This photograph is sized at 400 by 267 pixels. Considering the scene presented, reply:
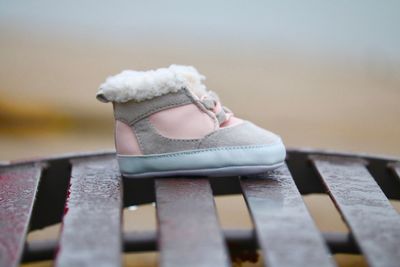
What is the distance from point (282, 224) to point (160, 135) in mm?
328

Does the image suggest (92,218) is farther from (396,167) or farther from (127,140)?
(396,167)

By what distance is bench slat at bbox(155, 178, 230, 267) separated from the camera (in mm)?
882

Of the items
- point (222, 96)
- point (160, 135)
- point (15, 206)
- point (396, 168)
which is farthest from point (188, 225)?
point (222, 96)

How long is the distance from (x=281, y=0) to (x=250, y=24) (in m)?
0.27

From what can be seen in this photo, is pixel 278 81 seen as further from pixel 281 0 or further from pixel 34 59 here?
pixel 34 59

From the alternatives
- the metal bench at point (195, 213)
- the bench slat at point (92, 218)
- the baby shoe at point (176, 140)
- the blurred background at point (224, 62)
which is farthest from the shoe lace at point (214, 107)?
the blurred background at point (224, 62)

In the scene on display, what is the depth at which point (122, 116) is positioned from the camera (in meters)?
1.21

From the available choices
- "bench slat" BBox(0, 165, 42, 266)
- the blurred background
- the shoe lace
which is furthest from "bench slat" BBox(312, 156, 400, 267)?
the blurred background

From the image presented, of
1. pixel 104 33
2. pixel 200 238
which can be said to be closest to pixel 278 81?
pixel 104 33

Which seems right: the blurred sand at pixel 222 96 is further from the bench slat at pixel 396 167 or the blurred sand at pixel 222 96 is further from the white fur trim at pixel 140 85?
the white fur trim at pixel 140 85

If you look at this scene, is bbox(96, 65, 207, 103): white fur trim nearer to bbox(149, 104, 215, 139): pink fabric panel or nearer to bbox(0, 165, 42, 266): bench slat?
bbox(149, 104, 215, 139): pink fabric panel

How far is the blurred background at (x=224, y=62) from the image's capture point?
2.68m

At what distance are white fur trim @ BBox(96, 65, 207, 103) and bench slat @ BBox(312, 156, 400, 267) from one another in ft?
1.26

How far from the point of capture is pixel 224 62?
11.8 ft
